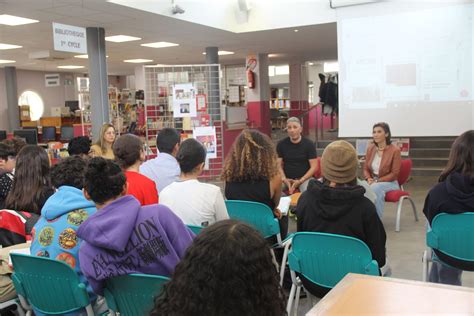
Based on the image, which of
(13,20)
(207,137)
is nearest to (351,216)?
(207,137)

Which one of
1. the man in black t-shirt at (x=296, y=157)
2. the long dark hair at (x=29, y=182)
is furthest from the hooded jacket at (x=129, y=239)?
the man in black t-shirt at (x=296, y=157)

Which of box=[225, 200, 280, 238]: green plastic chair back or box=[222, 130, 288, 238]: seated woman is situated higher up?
box=[222, 130, 288, 238]: seated woman

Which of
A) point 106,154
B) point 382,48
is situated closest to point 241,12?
point 382,48

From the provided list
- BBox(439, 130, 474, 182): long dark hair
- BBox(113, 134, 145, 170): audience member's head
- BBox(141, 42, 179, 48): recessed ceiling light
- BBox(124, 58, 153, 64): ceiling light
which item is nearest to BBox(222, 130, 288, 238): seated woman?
BBox(113, 134, 145, 170): audience member's head

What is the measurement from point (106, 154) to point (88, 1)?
237 cm

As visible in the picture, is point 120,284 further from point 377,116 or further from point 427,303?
point 377,116

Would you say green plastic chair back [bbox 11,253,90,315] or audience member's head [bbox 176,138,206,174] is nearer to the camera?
green plastic chair back [bbox 11,253,90,315]

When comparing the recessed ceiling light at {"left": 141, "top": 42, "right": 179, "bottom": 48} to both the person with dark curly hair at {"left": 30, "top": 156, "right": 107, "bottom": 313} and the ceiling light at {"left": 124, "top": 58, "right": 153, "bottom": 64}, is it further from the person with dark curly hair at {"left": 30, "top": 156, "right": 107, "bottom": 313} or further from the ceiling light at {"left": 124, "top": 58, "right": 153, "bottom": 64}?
the person with dark curly hair at {"left": 30, "top": 156, "right": 107, "bottom": 313}

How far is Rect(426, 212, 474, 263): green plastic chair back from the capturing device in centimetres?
255

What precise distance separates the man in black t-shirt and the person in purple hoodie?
3101 millimetres

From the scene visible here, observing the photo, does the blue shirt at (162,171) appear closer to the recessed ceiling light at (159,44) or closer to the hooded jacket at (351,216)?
the hooded jacket at (351,216)

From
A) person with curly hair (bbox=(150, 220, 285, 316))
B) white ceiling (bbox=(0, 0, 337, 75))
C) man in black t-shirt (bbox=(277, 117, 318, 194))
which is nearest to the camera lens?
person with curly hair (bbox=(150, 220, 285, 316))

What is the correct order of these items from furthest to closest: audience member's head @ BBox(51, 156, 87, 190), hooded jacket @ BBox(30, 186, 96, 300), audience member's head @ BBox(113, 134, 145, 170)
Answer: audience member's head @ BBox(113, 134, 145, 170), audience member's head @ BBox(51, 156, 87, 190), hooded jacket @ BBox(30, 186, 96, 300)

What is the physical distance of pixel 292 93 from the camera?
48.6 ft
